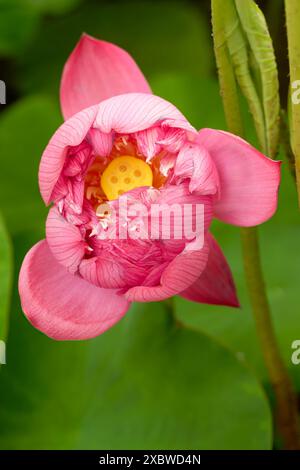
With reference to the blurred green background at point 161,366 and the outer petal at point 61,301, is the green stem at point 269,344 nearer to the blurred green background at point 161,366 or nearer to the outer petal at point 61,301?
the blurred green background at point 161,366

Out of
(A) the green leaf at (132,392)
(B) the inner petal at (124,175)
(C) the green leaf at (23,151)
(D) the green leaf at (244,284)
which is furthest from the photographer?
(C) the green leaf at (23,151)

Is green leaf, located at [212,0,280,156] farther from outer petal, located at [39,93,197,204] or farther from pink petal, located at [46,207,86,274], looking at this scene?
pink petal, located at [46,207,86,274]

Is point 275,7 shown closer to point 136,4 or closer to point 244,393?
point 136,4

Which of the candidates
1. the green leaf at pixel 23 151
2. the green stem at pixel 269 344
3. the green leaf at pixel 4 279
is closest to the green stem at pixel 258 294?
the green stem at pixel 269 344

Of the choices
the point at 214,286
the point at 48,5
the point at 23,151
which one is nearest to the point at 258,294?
the point at 214,286

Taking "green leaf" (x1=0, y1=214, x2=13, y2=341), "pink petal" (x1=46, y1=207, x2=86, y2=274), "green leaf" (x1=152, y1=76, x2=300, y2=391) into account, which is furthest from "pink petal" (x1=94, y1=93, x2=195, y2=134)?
"green leaf" (x1=152, y1=76, x2=300, y2=391)
